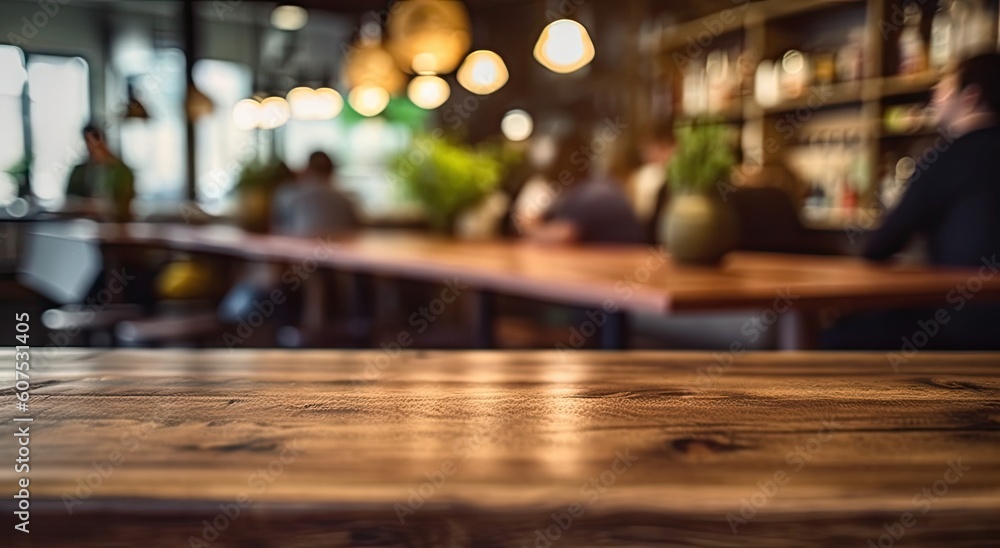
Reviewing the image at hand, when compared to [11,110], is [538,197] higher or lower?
lower

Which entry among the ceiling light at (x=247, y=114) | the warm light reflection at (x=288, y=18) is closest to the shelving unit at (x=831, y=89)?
the ceiling light at (x=247, y=114)

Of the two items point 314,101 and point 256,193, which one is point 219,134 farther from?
point 256,193

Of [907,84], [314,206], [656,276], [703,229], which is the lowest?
[656,276]

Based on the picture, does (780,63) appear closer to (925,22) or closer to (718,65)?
(718,65)

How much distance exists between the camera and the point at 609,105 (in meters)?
6.92

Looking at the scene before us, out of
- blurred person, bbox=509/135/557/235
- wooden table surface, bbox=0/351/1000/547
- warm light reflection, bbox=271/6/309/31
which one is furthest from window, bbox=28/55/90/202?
wooden table surface, bbox=0/351/1000/547

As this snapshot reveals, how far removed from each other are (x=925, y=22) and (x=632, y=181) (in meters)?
1.82

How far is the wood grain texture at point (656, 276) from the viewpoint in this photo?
1764 mm

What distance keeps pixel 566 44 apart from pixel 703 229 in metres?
2.17

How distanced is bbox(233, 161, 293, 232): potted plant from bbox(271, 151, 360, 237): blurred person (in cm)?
10

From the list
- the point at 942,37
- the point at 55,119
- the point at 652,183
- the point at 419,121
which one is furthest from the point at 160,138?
the point at 942,37

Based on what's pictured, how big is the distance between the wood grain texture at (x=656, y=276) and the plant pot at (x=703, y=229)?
4cm

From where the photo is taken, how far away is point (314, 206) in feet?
14.0

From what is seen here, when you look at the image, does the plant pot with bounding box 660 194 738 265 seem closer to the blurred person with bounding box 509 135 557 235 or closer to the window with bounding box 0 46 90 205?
the blurred person with bounding box 509 135 557 235
